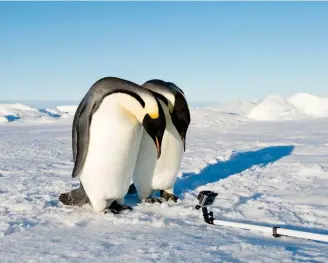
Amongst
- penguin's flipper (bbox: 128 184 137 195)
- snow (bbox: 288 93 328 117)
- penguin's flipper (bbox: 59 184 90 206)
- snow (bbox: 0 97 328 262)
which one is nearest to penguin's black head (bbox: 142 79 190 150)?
snow (bbox: 0 97 328 262)

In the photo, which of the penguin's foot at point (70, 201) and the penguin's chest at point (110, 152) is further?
the penguin's foot at point (70, 201)

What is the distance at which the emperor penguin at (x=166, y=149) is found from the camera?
3945 millimetres

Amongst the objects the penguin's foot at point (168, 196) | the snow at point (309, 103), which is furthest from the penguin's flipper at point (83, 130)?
the snow at point (309, 103)

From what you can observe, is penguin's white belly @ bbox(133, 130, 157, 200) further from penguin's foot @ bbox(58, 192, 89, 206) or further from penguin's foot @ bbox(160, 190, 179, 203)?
penguin's foot @ bbox(58, 192, 89, 206)

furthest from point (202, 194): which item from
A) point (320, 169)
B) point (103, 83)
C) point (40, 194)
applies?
point (320, 169)

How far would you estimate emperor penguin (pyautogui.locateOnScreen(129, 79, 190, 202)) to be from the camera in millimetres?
3945

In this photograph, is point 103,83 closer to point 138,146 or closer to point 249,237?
point 138,146

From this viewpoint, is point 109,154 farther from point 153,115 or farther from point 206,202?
point 206,202

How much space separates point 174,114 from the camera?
13.0 feet

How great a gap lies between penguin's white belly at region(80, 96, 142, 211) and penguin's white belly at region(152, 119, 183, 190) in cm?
39

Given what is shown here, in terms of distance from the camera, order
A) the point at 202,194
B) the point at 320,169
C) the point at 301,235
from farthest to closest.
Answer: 1. the point at 320,169
2. the point at 202,194
3. the point at 301,235

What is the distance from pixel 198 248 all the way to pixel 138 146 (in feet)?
4.45

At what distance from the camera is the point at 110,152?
353 centimetres

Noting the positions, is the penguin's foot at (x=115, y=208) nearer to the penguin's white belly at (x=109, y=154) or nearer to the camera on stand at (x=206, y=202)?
the penguin's white belly at (x=109, y=154)
